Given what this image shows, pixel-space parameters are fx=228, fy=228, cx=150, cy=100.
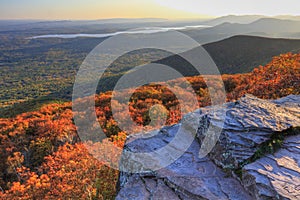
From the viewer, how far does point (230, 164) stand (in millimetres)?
5324

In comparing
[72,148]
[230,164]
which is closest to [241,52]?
[72,148]

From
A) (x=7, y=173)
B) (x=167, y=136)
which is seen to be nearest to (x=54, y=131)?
(x=7, y=173)

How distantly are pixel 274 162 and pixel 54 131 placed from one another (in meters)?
16.1

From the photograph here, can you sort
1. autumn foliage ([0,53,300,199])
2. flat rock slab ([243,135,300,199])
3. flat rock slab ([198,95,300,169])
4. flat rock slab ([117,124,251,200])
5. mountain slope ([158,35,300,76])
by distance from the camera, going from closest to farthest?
flat rock slab ([243,135,300,199])
flat rock slab ([117,124,251,200])
flat rock slab ([198,95,300,169])
autumn foliage ([0,53,300,199])
mountain slope ([158,35,300,76])

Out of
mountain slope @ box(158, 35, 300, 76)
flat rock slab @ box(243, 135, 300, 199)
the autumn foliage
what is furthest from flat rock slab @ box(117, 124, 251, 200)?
mountain slope @ box(158, 35, 300, 76)

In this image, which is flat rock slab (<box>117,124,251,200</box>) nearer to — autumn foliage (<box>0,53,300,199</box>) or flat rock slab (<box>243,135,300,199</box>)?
flat rock slab (<box>243,135,300,199</box>)

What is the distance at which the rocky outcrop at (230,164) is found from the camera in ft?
15.3

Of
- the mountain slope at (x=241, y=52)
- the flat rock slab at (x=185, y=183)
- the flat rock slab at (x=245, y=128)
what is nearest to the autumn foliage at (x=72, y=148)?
the flat rock slab at (x=185, y=183)

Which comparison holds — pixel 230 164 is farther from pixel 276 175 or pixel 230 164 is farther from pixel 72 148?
pixel 72 148

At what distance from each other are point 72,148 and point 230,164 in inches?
443

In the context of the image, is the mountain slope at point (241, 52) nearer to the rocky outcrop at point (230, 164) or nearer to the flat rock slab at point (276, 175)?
the rocky outcrop at point (230, 164)

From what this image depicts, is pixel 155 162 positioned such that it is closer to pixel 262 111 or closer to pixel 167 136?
pixel 167 136

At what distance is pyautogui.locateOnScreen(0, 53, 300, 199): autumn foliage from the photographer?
1062 cm

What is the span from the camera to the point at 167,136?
7.05m
